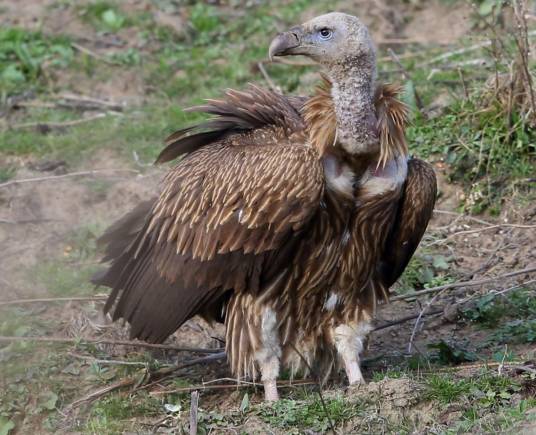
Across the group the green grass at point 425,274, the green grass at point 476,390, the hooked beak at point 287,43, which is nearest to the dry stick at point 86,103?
the green grass at point 425,274

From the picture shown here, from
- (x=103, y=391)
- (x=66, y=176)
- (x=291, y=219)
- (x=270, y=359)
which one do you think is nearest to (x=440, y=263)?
(x=270, y=359)

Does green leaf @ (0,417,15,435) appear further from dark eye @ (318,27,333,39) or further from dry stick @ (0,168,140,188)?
dark eye @ (318,27,333,39)

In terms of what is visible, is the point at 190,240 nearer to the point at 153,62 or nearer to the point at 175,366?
the point at 175,366

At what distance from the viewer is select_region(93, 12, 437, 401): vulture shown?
6543 mm

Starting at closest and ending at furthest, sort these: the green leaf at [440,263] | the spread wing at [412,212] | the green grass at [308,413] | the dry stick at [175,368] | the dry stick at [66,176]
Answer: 1. the green grass at [308,413]
2. the spread wing at [412,212]
3. the dry stick at [175,368]
4. the green leaf at [440,263]
5. the dry stick at [66,176]

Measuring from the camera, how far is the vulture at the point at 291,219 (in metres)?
6.54

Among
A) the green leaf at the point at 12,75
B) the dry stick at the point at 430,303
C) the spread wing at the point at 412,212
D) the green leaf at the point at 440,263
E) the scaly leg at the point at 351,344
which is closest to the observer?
the spread wing at the point at 412,212

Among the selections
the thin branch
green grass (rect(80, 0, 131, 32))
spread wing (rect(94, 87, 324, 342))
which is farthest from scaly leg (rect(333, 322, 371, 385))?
green grass (rect(80, 0, 131, 32))

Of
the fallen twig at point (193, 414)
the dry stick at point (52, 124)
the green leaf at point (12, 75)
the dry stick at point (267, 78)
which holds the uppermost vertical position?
the dry stick at point (267, 78)

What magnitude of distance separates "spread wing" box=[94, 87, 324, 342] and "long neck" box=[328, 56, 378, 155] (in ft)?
0.73

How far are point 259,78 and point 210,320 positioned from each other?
407 cm

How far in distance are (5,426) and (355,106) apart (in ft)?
8.37

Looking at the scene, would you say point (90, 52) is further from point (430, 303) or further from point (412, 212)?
point (412, 212)

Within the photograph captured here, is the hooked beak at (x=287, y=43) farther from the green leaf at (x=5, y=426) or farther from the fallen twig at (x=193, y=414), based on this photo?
the green leaf at (x=5, y=426)
